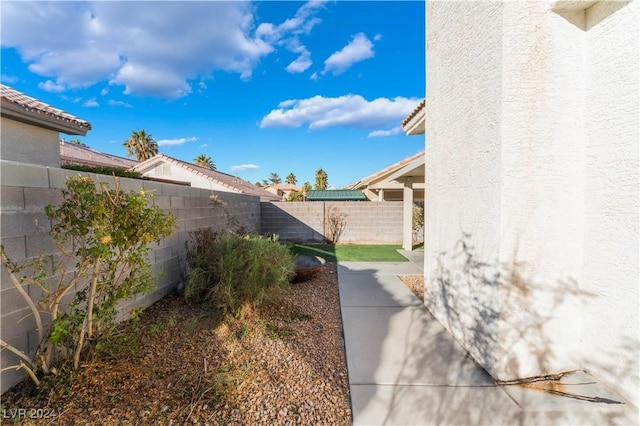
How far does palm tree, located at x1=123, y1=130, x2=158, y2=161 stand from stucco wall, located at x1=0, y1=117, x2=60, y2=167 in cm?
2900

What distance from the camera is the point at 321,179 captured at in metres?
58.5

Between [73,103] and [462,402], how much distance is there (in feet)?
55.3

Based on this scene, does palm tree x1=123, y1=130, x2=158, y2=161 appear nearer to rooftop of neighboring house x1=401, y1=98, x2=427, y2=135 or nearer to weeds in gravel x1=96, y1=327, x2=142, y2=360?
rooftop of neighboring house x1=401, y1=98, x2=427, y2=135

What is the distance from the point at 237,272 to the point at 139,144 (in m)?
36.4

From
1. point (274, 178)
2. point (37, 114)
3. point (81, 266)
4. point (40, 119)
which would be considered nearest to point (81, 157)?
point (40, 119)

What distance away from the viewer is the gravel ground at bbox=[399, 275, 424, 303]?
18.8ft

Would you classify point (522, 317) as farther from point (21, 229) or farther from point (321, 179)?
point (321, 179)

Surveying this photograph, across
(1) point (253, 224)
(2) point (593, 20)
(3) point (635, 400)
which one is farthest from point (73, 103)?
(3) point (635, 400)

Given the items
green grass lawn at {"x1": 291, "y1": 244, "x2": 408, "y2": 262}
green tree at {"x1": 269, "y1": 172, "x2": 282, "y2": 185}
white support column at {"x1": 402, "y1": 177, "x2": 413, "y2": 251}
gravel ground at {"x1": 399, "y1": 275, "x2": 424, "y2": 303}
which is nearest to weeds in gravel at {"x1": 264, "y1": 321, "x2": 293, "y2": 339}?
gravel ground at {"x1": 399, "y1": 275, "x2": 424, "y2": 303}

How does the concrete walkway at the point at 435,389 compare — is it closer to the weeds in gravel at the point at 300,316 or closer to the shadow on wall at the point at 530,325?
the shadow on wall at the point at 530,325

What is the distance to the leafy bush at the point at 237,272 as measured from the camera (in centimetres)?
431

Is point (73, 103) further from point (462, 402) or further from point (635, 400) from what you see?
point (635, 400)

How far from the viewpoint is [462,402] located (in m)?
2.57

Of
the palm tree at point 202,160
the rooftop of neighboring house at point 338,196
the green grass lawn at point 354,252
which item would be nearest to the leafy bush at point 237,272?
the green grass lawn at point 354,252
